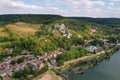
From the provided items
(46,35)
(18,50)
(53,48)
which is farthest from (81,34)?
(18,50)

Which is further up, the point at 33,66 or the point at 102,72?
the point at 33,66

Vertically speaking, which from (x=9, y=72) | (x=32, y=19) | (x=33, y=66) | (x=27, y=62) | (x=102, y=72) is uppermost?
(x=32, y=19)

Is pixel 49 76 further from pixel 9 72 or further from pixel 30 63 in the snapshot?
pixel 9 72

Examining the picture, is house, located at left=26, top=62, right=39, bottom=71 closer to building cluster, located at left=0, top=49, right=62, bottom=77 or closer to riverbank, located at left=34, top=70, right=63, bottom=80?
building cluster, located at left=0, top=49, right=62, bottom=77

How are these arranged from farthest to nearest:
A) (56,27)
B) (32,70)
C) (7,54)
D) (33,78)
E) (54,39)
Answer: (56,27)
(54,39)
(7,54)
(32,70)
(33,78)

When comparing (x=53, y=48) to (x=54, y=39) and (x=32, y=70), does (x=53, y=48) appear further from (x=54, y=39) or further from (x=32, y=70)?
(x=32, y=70)

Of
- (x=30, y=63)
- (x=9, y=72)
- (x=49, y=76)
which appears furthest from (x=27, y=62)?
(x=49, y=76)

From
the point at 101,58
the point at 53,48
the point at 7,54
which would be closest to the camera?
the point at 7,54

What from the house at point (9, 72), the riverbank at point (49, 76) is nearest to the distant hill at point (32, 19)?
the house at point (9, 72)
